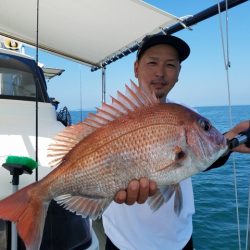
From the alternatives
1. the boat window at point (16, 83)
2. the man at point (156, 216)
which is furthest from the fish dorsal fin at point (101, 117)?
the boat window at point (16, 83)

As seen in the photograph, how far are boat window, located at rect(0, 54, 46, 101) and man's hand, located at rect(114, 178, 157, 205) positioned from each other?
3042 mm

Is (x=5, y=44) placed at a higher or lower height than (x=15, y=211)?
higher

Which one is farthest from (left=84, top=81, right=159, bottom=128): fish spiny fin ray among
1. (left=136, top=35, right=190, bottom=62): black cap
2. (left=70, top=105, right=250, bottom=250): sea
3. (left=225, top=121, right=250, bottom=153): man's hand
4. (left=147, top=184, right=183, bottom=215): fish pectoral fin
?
(left=70, top=105, right=250, bottom=250): sea

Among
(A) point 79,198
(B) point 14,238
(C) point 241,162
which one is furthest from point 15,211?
(C) point 241,162

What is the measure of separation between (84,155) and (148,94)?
17.1 inches

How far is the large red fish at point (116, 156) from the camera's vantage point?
4.78ft

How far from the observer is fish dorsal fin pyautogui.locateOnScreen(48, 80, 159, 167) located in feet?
5.14

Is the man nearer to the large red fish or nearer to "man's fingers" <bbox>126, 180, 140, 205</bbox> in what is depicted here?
the large red fish

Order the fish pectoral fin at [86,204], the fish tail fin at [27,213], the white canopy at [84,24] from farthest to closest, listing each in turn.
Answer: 1. the white canopy at [84,24]
2. the fish pectoral fin at [86,204]
3. the fish tail fin at [27,213]

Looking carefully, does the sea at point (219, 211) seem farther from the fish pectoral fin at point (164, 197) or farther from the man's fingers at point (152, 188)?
the man's fingers at point (152, 188)

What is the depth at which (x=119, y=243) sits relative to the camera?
1.88 meters

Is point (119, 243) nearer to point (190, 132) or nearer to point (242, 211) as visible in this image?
point (190, 132)

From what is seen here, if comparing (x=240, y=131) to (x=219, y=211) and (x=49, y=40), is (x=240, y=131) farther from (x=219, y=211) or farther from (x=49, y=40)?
(x=219, y=211)

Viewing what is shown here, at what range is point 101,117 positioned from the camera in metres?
1.58
